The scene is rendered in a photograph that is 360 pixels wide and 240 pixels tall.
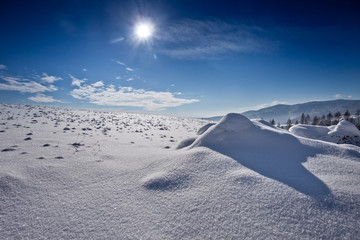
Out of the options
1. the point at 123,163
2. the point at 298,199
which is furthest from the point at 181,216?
the point at 123,163

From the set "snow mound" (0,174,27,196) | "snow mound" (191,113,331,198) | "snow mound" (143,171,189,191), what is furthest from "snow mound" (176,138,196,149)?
"snow mound" (0,174,27,196)

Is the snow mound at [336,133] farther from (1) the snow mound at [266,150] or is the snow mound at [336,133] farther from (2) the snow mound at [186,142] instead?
(2) the snow mound at [186,142]

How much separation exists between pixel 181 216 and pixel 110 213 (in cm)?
75

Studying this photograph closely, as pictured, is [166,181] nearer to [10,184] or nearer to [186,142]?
[186,142]

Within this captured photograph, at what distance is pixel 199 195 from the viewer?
1.71 m

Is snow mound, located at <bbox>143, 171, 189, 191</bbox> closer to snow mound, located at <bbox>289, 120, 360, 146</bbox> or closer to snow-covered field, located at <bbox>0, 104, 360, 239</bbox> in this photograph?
snow-covered field, located at <bbox>0, 104, 360, 239</bbox>

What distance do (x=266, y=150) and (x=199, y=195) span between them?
5.37 ft

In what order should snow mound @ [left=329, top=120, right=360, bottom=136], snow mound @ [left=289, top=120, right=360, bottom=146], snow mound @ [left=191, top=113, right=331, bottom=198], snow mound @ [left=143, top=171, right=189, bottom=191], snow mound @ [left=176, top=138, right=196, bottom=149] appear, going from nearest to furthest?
snow mound @ [left=191, top=113, right=331, bottom=198] → snow mound @ [left=143, top=171, right=189, bottom=191] → snow mound @ [left=176, top=138, right=196, bottom=149] → snow mound @ [left=289, top=120, right=360, bottom=146] → snow mound @ [left=329, top=120, right=360, bottom=136]

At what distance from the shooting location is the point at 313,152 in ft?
8.06

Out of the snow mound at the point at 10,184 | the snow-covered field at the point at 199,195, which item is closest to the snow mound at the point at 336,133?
the snow-covered field at the point at 199,195

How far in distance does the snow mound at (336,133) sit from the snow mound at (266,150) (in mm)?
4240

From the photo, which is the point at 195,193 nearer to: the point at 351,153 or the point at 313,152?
the point at 313,152

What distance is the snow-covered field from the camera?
1312 millimetres

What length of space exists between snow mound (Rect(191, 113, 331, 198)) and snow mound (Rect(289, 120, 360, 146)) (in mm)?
4240
